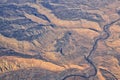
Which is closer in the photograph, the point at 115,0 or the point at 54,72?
the point at 54,72

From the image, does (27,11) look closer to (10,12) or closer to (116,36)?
(10,12)

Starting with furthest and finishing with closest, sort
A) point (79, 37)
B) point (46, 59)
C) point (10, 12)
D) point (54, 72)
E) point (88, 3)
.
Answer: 1. point (88, 3)
2. point (10, 12)
3. point (79, 37)
4. point (46, 59)
5. point (54, 72)

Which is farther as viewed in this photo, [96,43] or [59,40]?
[59,40]

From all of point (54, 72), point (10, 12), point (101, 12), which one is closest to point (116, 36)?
point (101, 12)

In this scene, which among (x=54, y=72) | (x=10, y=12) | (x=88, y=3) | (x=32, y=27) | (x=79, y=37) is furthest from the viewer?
(x=88, y=3)

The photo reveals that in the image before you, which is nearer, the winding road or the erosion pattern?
the winding road

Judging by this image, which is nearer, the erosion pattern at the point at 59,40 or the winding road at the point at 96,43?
the winding road at the point at 96,43
